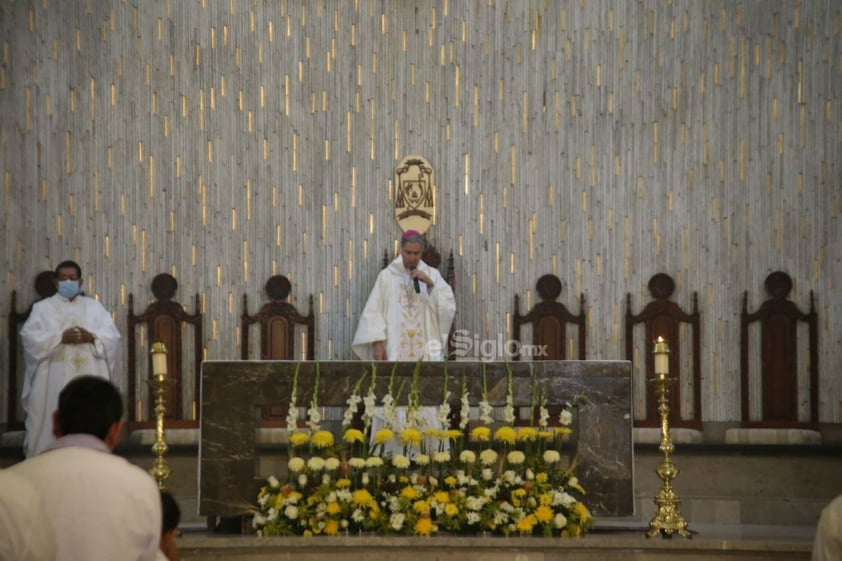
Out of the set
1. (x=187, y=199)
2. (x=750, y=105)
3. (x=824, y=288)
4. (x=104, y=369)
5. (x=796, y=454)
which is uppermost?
(x=750, y=105)

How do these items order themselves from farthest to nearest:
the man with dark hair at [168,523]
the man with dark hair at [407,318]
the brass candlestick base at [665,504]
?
the man with dark hair at [407,318]
the brass candlestick base at [665,504]
the man with dark hair at [168,523]

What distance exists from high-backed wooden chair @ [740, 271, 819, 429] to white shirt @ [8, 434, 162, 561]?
23.4 ft

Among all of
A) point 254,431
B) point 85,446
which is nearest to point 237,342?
point 254,431

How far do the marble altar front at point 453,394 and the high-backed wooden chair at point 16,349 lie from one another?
3.39 metres

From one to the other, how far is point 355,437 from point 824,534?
338cm

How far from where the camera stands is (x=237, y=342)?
10.1 metres

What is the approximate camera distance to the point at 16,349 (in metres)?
9.79

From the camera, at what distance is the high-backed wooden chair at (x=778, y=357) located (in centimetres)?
973

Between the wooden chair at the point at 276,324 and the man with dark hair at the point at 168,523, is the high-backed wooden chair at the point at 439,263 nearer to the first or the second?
the wooden chair at the point at 276,324

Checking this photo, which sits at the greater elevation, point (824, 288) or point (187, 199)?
point (187, 199)

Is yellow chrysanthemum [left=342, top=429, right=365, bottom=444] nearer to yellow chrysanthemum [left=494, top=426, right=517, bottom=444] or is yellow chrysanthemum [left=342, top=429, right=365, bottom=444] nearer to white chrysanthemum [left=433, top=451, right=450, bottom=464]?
white chrysanthemum [left=433, top=451, right=450, bottom=464]

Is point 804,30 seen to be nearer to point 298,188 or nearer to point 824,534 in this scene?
point 298,188

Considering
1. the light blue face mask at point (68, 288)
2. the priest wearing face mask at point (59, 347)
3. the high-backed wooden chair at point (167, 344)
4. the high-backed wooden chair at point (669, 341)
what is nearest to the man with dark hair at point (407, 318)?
the high-backed wooden chair at point (167, 344)

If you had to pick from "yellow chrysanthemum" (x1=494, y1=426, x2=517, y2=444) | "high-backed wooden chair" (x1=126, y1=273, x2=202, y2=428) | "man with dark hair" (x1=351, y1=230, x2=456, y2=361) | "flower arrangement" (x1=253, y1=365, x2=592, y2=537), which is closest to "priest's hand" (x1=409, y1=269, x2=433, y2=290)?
"man with dark hair" (x1=351, y1=230, x2=456, y2=361)
